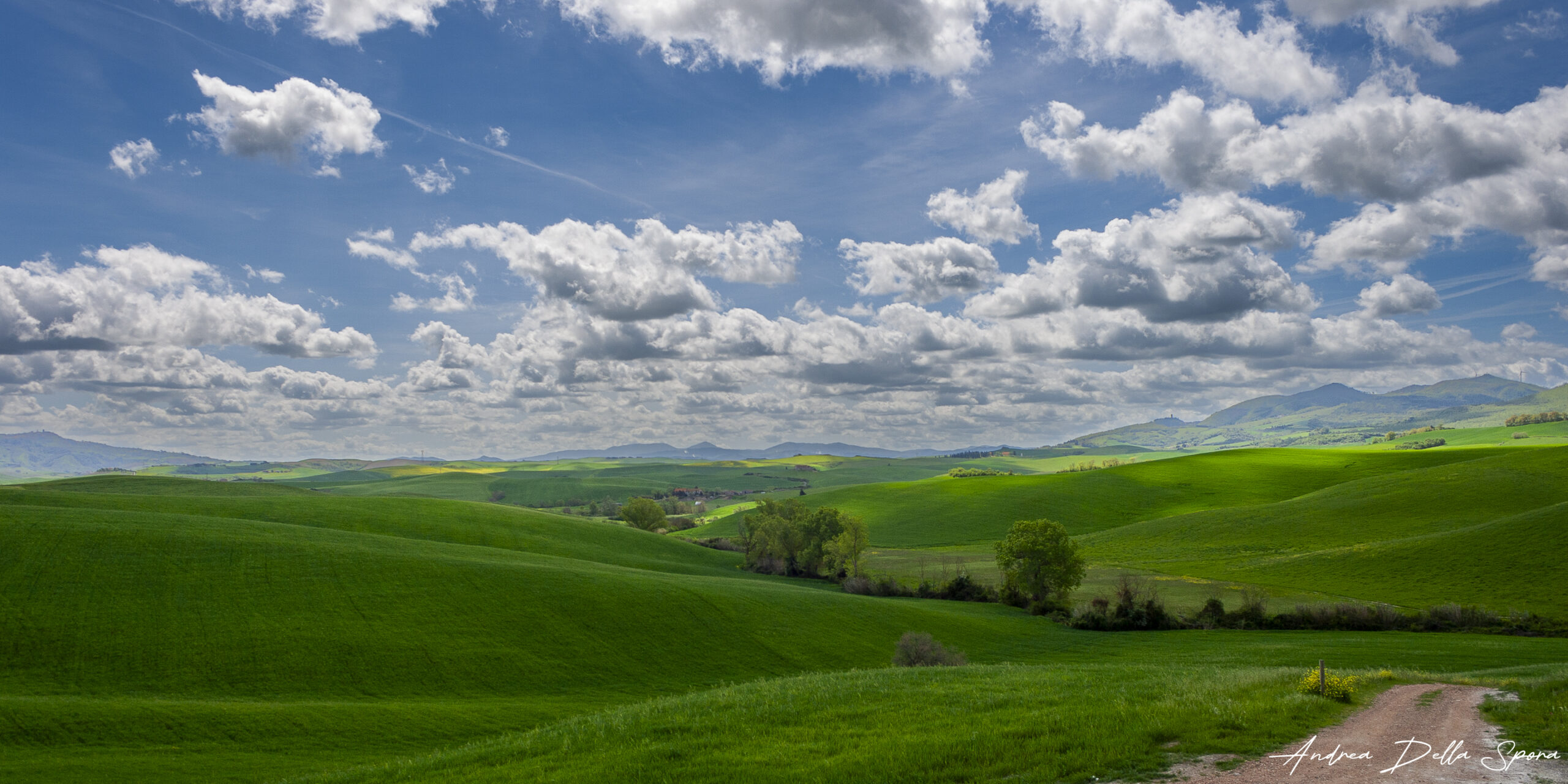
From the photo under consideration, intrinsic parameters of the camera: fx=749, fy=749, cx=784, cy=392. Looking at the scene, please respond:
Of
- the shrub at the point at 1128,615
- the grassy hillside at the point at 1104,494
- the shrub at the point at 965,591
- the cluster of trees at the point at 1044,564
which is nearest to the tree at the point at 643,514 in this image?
the grassy hillside at the point at 1104,494

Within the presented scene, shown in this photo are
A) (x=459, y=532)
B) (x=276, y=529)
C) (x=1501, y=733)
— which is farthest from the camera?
(x=459, y=532)

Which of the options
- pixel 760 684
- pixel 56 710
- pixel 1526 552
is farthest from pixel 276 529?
pixel 1526 552

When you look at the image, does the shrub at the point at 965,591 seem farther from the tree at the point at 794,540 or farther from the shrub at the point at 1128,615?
the tree at the point at 794,540

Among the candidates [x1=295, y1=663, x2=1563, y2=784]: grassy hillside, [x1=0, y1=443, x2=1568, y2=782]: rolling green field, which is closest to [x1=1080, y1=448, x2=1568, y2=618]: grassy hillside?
[x1=0, y1=443, x2=1568, y2=782]: rolling green field

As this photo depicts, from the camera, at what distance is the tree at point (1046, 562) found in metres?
70.2

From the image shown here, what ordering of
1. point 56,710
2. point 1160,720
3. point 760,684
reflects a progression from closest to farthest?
point 1160,720 < point 760,684 < point 56,710

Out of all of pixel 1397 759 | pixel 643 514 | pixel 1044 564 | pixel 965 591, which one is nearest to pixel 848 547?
pixel 965 591

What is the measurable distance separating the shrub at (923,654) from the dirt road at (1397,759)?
25251 millimetres

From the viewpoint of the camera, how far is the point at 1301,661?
3922cm

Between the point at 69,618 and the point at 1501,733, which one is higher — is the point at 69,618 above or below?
below

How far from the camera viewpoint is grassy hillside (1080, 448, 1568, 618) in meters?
64.4

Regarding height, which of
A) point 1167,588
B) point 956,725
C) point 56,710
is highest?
point 956,725

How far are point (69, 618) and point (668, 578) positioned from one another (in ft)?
120

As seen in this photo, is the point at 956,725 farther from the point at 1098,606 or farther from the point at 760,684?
the point at 1098,606
